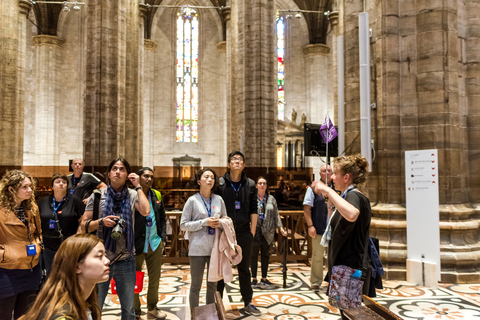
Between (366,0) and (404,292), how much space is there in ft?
14.1

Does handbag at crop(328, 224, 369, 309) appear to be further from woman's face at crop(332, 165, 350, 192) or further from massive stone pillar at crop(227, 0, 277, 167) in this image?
massive stone pillar at crop(227, 0, 277, 167)

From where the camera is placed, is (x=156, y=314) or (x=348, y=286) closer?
(x=348, y=286)

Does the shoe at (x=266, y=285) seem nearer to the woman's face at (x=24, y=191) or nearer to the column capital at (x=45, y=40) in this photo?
the woman's face at (x=24, y=191)

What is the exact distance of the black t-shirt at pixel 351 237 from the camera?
2.60 meters

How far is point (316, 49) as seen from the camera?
25.3 m

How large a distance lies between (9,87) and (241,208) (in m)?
13.8

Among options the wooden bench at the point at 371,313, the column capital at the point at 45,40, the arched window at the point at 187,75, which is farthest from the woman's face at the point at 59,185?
the column capital at the point at 45,40

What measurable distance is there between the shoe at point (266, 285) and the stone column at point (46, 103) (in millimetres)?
20372

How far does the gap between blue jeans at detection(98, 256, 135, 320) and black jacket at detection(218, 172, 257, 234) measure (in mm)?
1293

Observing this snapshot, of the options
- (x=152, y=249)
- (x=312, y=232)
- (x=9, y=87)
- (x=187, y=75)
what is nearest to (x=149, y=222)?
(x=152, y=249)

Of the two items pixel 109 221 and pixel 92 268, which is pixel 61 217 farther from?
pixel 92 268

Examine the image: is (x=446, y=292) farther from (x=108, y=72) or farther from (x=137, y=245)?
(x=108, y=72)

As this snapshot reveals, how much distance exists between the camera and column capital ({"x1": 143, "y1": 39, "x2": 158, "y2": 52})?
2452cm

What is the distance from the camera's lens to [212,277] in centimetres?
366
